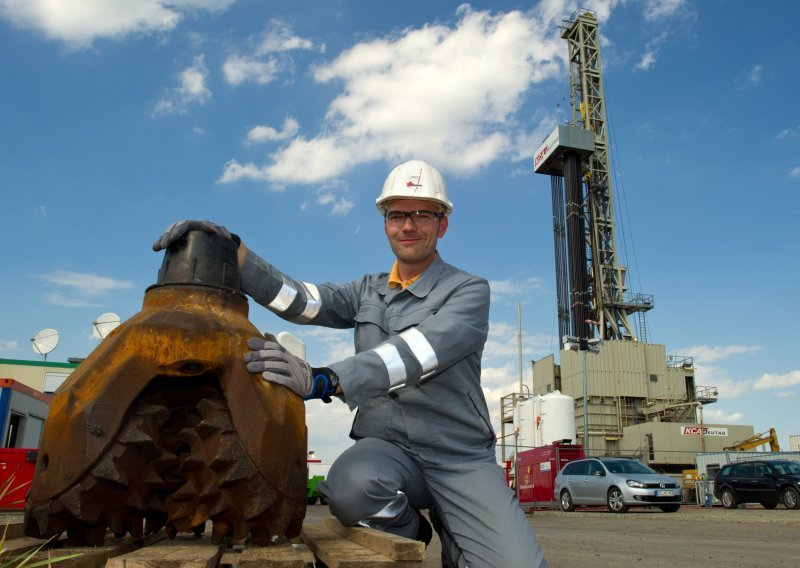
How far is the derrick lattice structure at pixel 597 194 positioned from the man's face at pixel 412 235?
3776 cm

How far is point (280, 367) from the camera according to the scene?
2.02 m

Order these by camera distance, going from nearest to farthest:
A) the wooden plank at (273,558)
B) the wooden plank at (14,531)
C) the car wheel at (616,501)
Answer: the wooden plank at (273,558), the wooden plank at (14,531), the car wheel at (616,501)

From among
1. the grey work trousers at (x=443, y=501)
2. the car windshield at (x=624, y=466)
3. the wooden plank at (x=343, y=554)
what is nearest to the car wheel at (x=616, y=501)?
the car windshield at (x=624, y=466)

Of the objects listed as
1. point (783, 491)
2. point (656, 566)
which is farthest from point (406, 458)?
point (783, 491)

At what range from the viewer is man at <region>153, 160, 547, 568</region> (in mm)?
2418

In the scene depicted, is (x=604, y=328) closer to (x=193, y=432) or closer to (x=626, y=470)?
(x=626, y=470)

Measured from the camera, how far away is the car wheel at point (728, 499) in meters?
15.8

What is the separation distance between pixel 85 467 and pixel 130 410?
18 centimetres

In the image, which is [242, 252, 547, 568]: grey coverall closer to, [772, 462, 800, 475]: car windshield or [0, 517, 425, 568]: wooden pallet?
[0, 517, 425, 568]: wooden pallet

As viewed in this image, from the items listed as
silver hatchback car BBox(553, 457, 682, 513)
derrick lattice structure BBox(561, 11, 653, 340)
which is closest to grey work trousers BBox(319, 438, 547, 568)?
silver hatchback car BBox(553, 457, 682, 513)

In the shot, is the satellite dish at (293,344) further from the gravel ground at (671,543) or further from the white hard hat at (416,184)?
the gravel ground at (671,543)

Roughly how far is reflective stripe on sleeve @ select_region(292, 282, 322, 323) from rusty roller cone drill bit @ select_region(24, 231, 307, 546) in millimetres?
942

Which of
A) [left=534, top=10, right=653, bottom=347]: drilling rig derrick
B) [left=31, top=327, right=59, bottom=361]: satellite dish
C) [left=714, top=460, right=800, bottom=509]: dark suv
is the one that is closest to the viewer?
[left=714, top=460, right=800, bottom=509]: dark suv

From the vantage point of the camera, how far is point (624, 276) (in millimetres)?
41656
